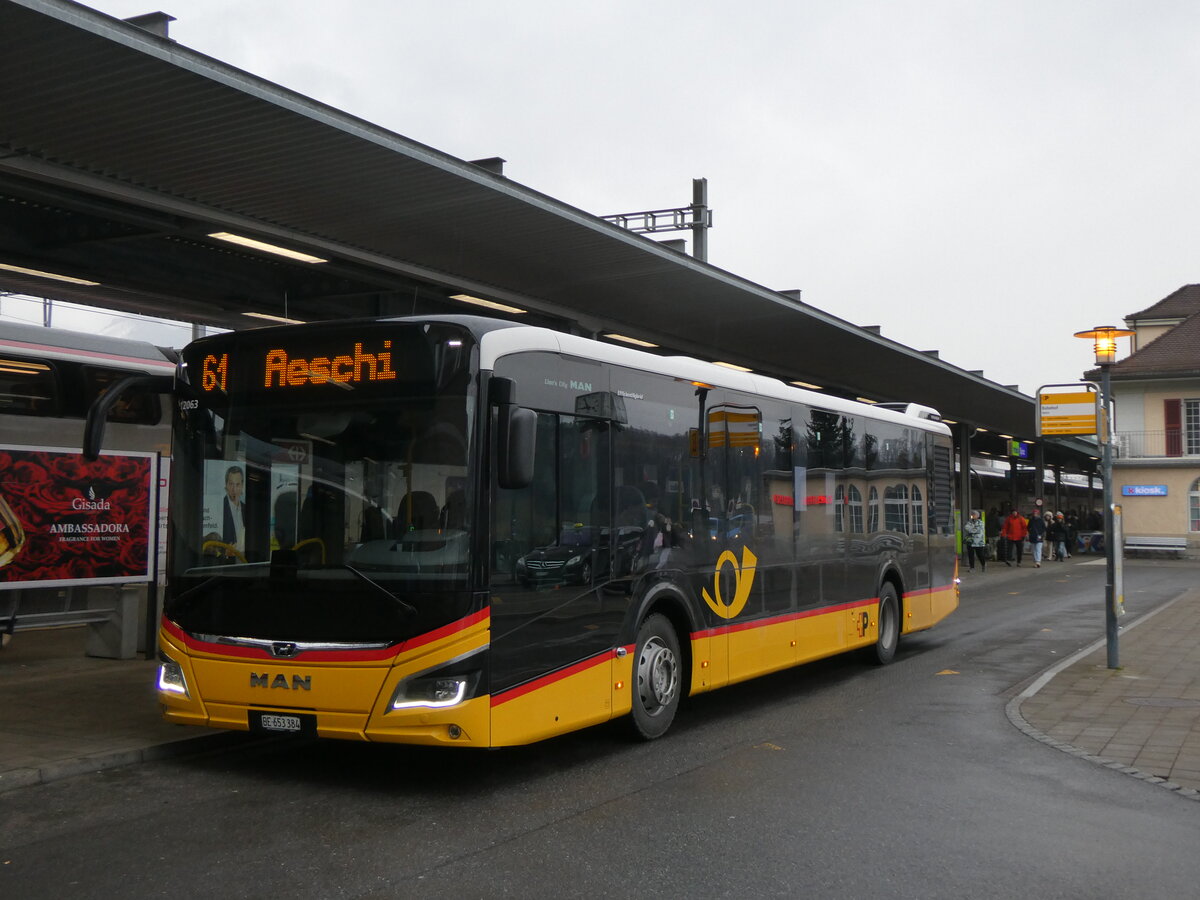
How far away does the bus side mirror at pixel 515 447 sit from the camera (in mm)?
6750

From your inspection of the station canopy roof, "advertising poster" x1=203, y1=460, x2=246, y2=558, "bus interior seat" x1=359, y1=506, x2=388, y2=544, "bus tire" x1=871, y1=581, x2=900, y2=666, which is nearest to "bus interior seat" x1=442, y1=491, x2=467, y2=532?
"bus interior seat" x1=359, y1=506, x2=388, y2=544

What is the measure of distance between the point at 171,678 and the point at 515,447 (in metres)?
2.69

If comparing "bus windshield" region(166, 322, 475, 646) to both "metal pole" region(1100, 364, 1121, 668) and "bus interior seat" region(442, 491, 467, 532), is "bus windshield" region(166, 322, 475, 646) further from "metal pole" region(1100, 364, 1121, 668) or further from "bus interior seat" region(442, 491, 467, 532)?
"metal pole" region(1100, 364, 1121, 668)

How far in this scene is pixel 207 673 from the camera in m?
7.22

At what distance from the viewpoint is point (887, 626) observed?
13.3 m

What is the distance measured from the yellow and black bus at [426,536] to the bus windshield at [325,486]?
13 mm

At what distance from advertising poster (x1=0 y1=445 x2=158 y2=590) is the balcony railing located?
5303cm

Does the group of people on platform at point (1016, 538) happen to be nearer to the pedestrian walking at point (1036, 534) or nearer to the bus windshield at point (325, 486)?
the pedestrian walking at point (1036, 534)

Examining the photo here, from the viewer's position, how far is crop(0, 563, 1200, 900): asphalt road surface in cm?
530

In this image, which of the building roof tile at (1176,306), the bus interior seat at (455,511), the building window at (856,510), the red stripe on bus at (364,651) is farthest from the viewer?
the building roof tile at (1176,306)

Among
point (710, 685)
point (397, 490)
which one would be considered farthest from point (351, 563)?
point (710, 685)

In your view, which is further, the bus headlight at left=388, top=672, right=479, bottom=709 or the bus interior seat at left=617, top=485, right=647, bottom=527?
the bus interior seat at left=617, top=485, right=647, bottom=527

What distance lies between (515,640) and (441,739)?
2.34 feet

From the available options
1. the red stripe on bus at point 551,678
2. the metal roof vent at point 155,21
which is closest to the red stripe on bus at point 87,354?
the metal roof vent at point 155,21
